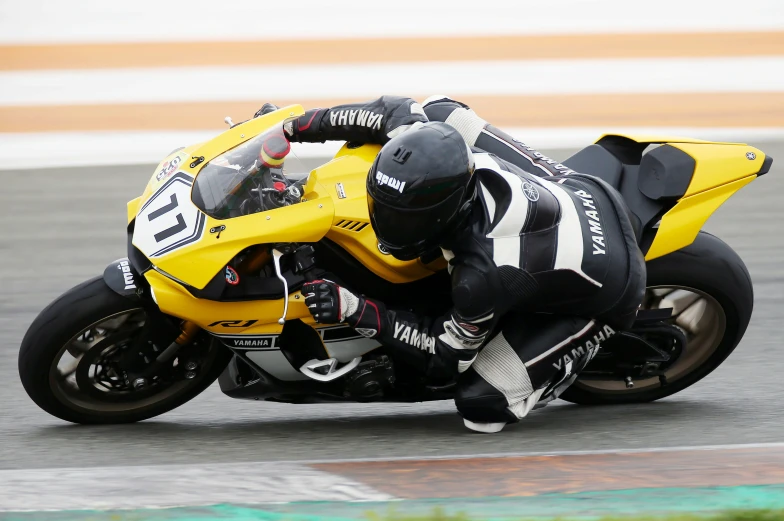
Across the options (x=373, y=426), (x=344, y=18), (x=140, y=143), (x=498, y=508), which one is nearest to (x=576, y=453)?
(x=498, y=508)

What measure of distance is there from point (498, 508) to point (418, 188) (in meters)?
1.08

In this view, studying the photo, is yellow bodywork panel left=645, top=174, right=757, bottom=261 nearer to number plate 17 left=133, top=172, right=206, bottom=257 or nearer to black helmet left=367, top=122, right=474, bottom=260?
black helmet left=367, top=122, right=474, bottom=260

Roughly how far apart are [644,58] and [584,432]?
7404mm

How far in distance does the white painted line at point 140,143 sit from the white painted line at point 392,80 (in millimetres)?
806

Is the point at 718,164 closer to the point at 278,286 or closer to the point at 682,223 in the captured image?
the point at 682,223

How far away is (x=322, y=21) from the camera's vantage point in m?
12.2

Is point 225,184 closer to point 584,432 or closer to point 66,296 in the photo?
point 66,296

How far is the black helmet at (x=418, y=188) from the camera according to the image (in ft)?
12.8

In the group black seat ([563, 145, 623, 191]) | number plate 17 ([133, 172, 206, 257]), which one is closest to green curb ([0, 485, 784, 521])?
number plate 17 ([133, 172, 206, 257])

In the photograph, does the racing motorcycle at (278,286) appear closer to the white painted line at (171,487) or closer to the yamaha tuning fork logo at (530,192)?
the yamaha tuning fork logo at (530,192)

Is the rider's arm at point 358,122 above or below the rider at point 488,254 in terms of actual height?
above

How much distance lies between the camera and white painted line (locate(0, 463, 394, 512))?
3445mm

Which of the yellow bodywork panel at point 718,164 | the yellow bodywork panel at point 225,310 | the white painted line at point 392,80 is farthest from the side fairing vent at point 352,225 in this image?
the white painted line at point 392,80

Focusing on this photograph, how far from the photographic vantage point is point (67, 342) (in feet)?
14.3
